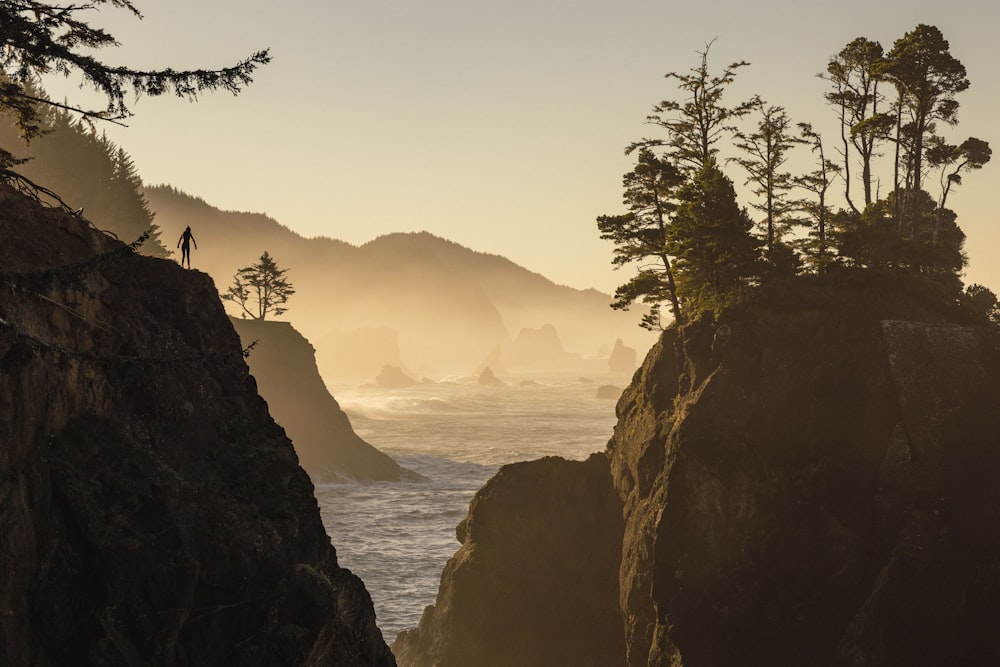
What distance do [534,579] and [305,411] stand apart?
1877 inches

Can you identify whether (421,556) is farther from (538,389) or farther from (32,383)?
(538,389)

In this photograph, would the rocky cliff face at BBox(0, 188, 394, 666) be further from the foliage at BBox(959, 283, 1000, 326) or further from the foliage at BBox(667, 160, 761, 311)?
the foliage at BBox(959, 283, 1000, 326)

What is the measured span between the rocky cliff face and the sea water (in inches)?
978

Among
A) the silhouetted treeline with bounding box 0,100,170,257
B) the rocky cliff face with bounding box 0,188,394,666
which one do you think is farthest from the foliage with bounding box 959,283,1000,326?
the silhouetted treeline with bounding box 0,100,170,257

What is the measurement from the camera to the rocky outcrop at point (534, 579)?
3588cm

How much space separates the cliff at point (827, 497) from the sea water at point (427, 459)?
17.5m

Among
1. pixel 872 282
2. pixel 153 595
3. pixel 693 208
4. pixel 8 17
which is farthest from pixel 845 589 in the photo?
pixel 8 17

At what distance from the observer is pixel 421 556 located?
5212 centimetres

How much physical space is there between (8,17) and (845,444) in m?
28.6

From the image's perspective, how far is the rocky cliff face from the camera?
526 inches

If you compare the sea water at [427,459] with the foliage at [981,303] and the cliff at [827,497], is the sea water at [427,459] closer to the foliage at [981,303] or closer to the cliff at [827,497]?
the cliff at [827,497]

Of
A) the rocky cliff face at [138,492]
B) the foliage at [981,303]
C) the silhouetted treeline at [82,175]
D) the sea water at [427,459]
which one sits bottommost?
the sea water at [427,459]

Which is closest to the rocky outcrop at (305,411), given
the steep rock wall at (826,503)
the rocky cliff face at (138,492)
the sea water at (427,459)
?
the sea water at (427,459)

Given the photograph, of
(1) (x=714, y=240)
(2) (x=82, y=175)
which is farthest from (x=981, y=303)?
(2) (x=82, y=175)
